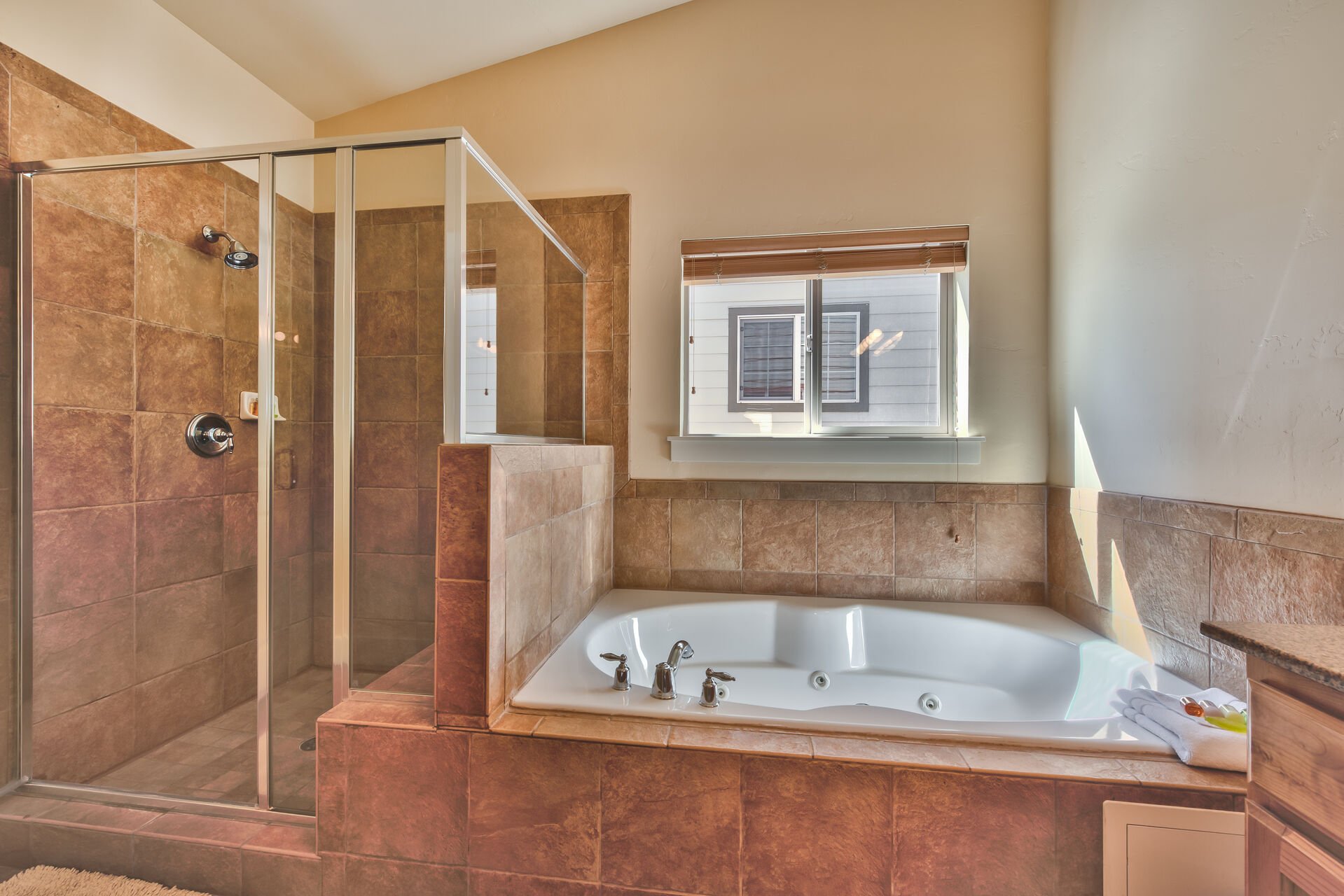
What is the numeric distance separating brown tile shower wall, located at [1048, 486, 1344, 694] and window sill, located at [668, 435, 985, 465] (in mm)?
384

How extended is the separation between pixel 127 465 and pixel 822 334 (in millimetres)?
2238

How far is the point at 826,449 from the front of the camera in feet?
7.00

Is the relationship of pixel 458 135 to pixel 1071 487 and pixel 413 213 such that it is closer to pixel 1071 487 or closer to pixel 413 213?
pixel 413 213

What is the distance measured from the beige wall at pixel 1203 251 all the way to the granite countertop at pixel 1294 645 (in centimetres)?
67

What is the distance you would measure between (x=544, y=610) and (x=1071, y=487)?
1.78m

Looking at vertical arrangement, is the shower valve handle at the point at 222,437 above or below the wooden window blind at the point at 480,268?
below

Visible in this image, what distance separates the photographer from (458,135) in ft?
4.18

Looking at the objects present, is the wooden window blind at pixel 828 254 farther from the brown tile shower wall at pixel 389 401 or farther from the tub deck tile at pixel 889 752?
the tub deck tile at pixel 889 752

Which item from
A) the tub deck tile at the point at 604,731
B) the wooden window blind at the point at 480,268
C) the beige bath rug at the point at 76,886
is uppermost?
the wooden window blind at the point at 480,268

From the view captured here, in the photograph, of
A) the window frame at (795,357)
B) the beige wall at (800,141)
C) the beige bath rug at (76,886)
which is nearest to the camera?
the beige bath rug at (76,886)

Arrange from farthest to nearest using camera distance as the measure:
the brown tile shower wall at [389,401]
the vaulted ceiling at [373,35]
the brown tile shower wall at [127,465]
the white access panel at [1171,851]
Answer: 1. the vaulted ceiling at [373,35]
2. the brown tile shower wall at [127,465]
3. the brown tile shower wall at [389,401]
4. the white access panel at [1171,851]

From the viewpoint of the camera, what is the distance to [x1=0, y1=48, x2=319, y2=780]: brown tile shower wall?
1.40m

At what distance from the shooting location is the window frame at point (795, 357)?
7.16 ft

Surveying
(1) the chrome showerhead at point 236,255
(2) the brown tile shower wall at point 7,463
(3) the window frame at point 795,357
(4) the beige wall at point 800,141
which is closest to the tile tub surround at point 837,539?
(4) the beige wall at point 800,141
